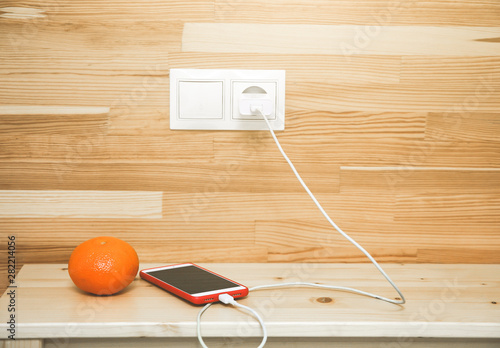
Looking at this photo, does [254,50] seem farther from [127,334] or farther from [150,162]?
[127,334]

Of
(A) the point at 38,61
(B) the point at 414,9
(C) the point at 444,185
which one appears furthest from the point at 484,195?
(A) the point at 38,61

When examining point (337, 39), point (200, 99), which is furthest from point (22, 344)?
point (337, 39)

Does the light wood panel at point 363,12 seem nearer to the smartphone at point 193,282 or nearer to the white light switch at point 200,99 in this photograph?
the white light switch at point 200,99

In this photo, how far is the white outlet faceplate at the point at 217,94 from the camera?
3.03 feet

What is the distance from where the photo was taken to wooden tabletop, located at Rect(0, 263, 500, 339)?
25.8 inches

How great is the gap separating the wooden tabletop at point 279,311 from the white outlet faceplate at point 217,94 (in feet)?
1.00

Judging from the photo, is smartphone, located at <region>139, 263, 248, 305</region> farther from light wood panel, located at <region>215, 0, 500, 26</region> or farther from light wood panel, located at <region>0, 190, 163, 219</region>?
light wood panel, located at <region>215, 0, 500, 26</region>

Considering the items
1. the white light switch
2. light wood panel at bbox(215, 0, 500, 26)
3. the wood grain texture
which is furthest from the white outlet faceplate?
the wood grain texture

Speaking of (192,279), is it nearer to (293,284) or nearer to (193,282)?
(193,282)

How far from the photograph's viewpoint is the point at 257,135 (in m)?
0.94

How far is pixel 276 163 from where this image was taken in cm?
95

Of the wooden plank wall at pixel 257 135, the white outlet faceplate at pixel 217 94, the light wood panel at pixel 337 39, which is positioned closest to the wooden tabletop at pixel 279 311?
the wooden plank wall at pixel 257 135

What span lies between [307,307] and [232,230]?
28 cm

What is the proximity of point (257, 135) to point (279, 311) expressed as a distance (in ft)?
1.21
